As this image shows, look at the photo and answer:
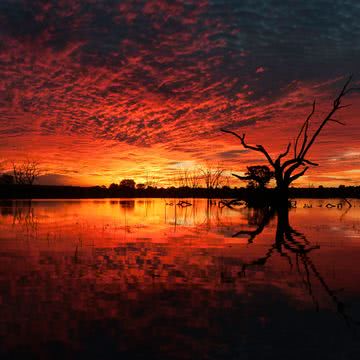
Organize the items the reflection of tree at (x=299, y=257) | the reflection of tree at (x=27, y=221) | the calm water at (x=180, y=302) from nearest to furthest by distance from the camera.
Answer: the calm water at (x=180, y=302), the reflection of tree at (x=299, y=257), the reflection of tree at (x=27, y=221)

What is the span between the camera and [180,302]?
7.93 metres

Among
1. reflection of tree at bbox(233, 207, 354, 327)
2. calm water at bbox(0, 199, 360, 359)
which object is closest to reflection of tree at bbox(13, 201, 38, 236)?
calm water at bbox(0, 199, 360, 359)

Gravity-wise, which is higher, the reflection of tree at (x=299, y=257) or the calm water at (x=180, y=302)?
the reflection of tree at (x=299, y=257)

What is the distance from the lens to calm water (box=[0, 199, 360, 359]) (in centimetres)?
583

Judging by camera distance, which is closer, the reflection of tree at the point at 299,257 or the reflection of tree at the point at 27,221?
the reflection of tree at the point at 299,257

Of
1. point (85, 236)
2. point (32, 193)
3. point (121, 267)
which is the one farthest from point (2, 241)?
point (32, 193)

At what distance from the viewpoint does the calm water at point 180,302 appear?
19.1ft

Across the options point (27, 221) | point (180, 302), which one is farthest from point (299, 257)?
point (27, 221)

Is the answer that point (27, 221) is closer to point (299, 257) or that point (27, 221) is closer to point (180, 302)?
point (299, 257)

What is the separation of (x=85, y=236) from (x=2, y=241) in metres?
3.58

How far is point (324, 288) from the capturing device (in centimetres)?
905

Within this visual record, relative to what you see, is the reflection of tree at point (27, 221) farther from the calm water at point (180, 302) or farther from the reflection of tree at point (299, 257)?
the reflection of tree at point (299, 257)

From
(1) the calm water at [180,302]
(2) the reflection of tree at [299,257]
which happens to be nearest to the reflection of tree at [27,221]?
(1) the calm water at [180,302]

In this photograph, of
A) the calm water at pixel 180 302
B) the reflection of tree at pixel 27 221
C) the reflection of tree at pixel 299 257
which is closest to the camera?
the calm water at pixel 180 302
